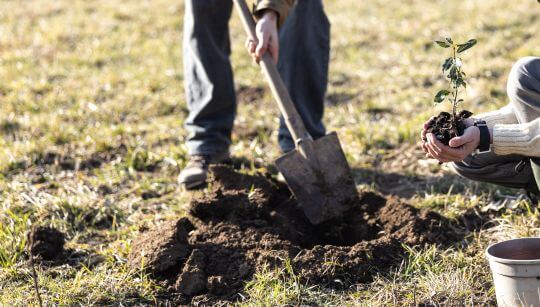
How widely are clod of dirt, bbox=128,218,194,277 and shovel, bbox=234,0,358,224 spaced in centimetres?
62

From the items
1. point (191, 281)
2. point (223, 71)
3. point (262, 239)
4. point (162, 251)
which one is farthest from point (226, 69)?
point (191, 281)

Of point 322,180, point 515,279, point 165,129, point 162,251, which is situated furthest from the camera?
point 165,129

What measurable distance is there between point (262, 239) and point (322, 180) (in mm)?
529

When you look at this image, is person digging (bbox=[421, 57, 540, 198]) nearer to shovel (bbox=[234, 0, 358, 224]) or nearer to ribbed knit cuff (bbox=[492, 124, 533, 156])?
ribbed knit cuff (bbox=[492, 124, 533, 156])

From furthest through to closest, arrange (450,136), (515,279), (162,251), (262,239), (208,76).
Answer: (208,76), (262,239), (162,251), (450,136), (515,279)

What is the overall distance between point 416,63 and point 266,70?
3.09 meters

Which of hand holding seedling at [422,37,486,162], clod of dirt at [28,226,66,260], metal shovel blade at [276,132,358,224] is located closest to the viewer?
hand holding seedling at [422,37,486,162]

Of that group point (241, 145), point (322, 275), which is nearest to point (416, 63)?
point (241, 145)

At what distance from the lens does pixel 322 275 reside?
303cm

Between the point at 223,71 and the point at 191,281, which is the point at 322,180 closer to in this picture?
the point at 191,281

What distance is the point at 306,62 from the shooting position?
14.3ft

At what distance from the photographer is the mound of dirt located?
3053 millimetres

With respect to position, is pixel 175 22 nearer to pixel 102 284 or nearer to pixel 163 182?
pixel 163 182

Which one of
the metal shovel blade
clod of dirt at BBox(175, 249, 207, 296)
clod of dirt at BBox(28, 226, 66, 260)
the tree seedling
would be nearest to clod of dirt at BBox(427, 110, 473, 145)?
the tree seedling
